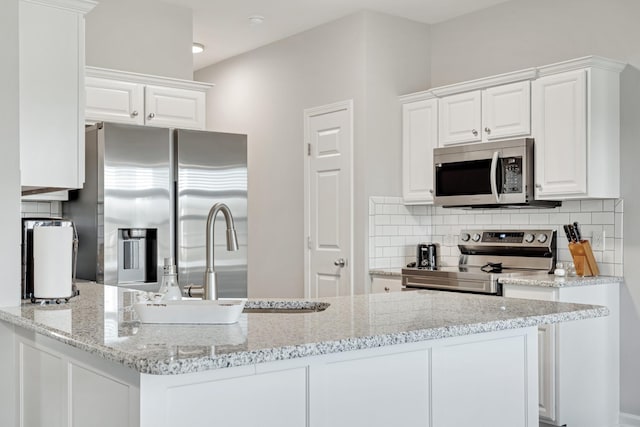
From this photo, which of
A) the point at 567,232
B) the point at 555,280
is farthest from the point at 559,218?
the point at 555,280

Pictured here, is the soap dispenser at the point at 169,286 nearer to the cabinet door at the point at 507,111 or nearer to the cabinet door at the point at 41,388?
the cabinet door at the point at 41,388

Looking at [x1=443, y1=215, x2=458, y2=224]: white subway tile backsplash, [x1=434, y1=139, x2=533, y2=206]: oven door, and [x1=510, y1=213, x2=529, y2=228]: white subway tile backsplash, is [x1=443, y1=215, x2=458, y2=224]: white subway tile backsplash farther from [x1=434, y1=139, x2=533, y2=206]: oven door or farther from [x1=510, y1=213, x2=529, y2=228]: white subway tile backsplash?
[x1=510, y1=213, x2=529, y2=228]: white subway tile backsplash

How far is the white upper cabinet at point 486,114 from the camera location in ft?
14.2

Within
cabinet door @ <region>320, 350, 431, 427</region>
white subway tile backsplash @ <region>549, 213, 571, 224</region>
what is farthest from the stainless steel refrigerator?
cabinet door @ <region>320, 350, 431, 427</region>

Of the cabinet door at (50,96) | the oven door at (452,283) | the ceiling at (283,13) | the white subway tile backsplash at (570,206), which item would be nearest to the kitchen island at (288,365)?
the cabinet door at (50,96)

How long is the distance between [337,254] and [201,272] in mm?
1199

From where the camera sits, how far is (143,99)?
4711 millimetres

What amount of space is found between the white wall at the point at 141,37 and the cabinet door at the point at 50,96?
1.65 meters

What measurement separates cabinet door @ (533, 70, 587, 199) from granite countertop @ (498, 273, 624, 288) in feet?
1.62

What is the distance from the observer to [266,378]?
1.72 metres

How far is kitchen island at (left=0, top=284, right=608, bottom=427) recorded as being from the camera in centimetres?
159

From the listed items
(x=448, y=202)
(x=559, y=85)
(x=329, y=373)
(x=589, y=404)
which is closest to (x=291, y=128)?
(x=448, y=202)

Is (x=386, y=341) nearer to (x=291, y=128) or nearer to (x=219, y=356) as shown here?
(x=219, y=356)

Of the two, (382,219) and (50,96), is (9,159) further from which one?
(382,219)
